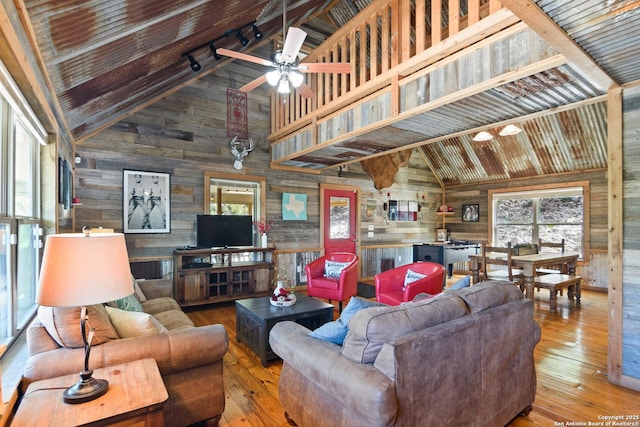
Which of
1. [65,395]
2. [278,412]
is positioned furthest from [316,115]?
[65,395]

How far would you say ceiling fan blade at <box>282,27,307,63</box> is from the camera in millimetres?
2871

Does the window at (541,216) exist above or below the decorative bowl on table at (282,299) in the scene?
above

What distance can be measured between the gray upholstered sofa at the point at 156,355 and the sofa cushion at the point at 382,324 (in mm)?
951

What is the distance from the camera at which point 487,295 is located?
7.13 ft

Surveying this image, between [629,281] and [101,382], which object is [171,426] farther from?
[629,281]

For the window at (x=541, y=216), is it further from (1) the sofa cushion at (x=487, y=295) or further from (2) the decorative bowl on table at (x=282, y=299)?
(2) the decorative bowl on table at (x=282, y=299)

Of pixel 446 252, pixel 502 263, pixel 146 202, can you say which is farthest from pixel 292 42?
pixel 446 252

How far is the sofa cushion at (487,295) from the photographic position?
2.09m

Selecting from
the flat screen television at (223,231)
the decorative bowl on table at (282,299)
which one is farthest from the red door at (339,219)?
the decorative bowl on table at (282,299)

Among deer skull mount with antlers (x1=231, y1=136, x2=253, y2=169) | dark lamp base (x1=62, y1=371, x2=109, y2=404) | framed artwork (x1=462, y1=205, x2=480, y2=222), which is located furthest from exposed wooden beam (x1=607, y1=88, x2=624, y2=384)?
framed artwork (x1=462, y1=205, x2=480, y2=222)

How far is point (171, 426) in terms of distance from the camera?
202cm

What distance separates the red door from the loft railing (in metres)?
1.93

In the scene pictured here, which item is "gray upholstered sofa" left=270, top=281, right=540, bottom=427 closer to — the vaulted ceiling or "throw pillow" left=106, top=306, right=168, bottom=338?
"throw pillow" left=106, top=306, right=168, bottom=338

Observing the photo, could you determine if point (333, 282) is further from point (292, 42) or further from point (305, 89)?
point (292, 42)
